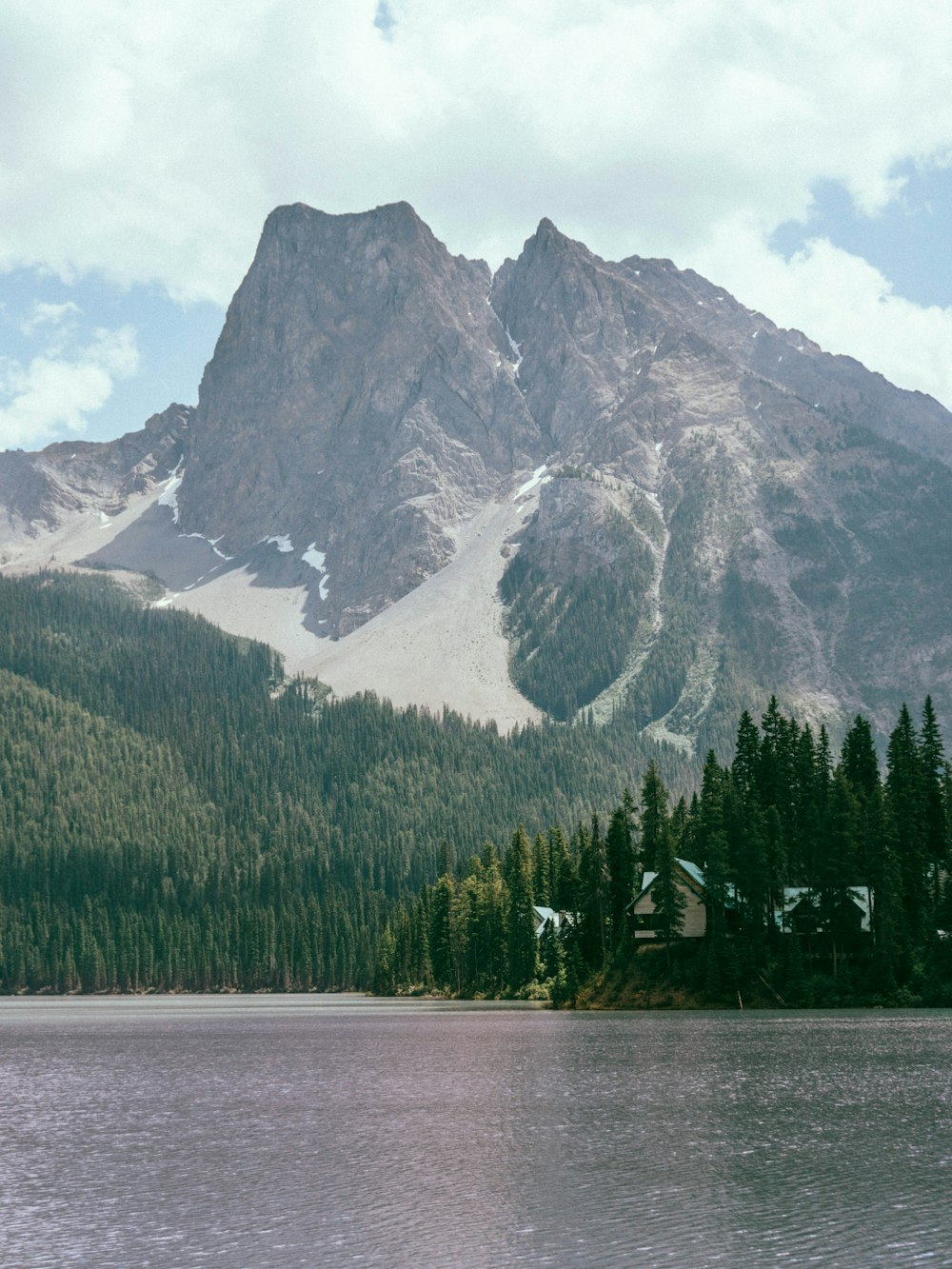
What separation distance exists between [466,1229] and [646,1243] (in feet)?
17.9

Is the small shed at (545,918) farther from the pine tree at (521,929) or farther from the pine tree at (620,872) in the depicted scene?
the pine tree at (620,872)

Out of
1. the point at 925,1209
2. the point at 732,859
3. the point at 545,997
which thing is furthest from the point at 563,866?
the point at 925,1209

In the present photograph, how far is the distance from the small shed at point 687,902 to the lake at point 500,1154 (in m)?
27.4

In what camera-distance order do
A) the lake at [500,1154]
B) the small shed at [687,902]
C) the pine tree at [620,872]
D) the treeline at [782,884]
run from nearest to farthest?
the lake at [500,1154]
the treeline at [782,884]
the small shed at [687,902]
the pine tree at [620,872]

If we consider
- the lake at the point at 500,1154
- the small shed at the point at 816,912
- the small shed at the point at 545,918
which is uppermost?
the small shed at the point at 545,918

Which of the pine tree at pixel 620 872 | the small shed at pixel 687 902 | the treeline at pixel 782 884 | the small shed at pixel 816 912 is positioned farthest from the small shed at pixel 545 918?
the small shed at pixel 816 912

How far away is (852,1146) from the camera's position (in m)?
55.7

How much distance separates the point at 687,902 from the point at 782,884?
8.23 m

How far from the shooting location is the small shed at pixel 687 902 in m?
134

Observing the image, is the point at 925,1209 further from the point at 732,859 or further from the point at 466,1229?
the point at 732,859

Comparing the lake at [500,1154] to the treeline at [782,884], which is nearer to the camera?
the lake at [500,1154]

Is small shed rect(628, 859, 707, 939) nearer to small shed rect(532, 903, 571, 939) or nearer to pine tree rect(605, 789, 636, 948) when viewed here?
pine tree rect(605, 789, 636, 948)

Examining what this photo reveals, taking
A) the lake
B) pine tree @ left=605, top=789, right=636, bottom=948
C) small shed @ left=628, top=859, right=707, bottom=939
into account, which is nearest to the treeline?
pine tree @ left=605, top=789, right=636, bottom=948

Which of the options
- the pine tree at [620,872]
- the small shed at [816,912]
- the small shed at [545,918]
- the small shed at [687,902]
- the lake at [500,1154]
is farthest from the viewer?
the small shed at [545,918]
